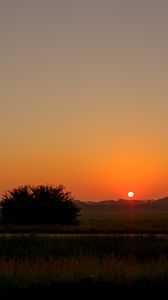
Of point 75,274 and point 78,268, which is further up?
point 78,268

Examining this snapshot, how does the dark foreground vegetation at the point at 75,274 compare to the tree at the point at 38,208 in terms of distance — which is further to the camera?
the tree at the point at 38,208

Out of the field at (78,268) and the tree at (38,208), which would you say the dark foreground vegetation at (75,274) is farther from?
the tree at (38,208)

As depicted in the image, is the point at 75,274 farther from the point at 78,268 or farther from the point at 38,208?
the point at 38,208

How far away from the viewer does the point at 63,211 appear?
53.4 m

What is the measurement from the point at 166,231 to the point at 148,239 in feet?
41.5

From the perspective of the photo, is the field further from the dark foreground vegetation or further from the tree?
the tree

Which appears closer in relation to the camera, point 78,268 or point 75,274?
point 75,274

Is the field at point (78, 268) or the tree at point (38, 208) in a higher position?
the tree at point (38, 208)

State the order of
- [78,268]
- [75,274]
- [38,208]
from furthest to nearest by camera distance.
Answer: [38,208] → [78,268] → [75,274]

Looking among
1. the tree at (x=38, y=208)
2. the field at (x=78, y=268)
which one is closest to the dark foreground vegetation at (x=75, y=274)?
the field at (x=78, y=268)

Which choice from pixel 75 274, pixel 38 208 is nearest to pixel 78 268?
pixel 75 274

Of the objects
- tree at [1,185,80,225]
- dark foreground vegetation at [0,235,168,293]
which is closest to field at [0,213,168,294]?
dark foreground vegetation at [0,235,168,293]

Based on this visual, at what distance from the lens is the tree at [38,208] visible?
53.1m

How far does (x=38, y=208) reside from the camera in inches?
2100
